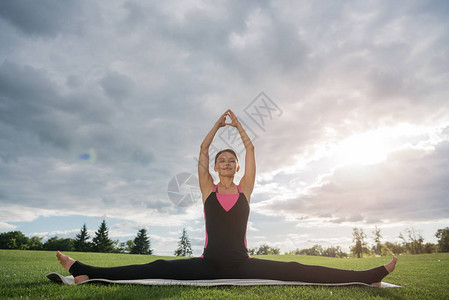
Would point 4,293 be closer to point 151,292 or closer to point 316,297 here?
point 151,292

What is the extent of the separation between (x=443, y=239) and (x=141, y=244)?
55043mm

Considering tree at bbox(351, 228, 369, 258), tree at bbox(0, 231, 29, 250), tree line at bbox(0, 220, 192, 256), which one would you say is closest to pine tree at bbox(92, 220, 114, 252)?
tree line at bbox(0, 220, 192, 256)

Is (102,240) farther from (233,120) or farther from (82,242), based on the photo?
A: (233,120)

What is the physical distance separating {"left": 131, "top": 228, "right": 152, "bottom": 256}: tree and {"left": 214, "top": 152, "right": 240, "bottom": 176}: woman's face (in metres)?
59.2

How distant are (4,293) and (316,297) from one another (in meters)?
3.87

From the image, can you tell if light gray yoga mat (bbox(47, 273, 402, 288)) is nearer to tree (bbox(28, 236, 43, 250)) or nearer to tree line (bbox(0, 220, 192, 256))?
tree line (bbox(0, 220, 192, 256))

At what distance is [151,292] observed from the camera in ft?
11.3

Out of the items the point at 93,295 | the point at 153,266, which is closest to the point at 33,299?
the point at 93,295

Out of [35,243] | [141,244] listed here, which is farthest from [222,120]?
[35,243]

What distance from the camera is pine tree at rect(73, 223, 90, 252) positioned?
58.8 m

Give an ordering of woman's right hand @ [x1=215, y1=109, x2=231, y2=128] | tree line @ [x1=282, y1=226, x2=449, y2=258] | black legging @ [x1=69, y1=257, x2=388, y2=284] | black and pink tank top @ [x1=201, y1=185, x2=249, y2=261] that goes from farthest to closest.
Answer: tree line @ [x1=282, y1=226, x2=449, y2=258] → woman's right hand @ [x1=215, y1=109, x2=231, y2=128] → black and pink tank top @ [x1=201, y1=185, x2=249, y2=261] → black legging @ [x1=69, y1=257, x2=388, y2=284]

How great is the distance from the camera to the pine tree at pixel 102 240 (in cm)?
5966

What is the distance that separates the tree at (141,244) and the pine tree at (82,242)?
10.2m

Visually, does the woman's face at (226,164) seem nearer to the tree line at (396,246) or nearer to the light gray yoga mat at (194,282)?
the light gray yoga mat at (194,282)
